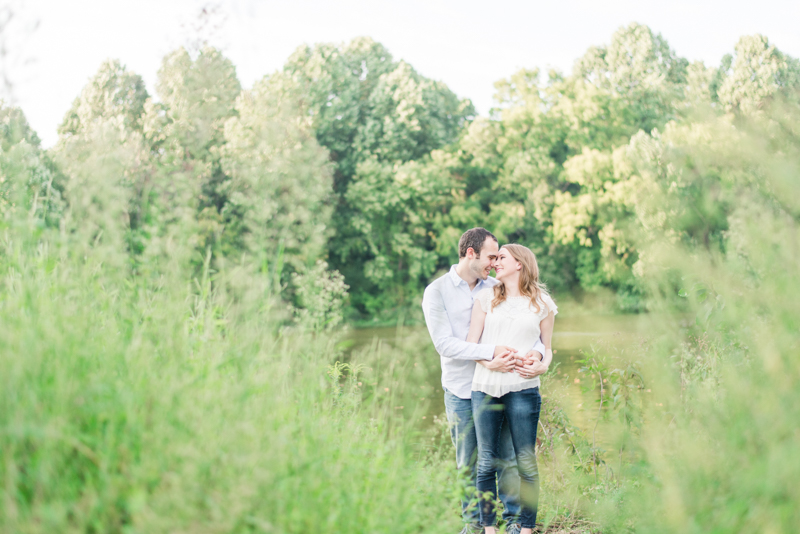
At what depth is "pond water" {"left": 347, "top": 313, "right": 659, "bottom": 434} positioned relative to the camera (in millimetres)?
4511

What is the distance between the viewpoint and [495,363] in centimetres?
370

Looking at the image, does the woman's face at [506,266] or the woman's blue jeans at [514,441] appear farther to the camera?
the woman's face at [506,266]

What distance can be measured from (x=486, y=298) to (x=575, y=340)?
54.6 feet

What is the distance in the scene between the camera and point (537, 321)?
12.7ft

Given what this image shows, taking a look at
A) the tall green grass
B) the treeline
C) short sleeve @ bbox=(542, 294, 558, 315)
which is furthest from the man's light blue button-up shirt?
the treeline

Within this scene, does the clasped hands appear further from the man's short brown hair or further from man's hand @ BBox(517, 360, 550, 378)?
the man's short brown hair

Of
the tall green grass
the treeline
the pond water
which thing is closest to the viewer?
the tall green grass

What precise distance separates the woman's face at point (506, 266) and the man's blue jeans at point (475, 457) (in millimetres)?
828

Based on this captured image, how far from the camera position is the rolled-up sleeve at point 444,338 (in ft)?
12.5

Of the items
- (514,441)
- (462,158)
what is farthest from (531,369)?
(462,158)

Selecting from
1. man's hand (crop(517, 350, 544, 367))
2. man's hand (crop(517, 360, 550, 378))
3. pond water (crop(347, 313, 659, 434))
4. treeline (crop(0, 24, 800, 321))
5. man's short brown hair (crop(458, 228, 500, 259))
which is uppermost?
treeline (crop(0, 24, 800, 321))

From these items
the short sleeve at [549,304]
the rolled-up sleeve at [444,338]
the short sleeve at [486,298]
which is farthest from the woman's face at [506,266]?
the rolled-up sleeve at [444,338]

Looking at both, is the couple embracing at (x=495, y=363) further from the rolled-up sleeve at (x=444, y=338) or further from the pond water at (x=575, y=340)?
the pond water at (x=575, y=340)

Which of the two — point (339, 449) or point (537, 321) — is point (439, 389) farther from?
point (339, 449)
